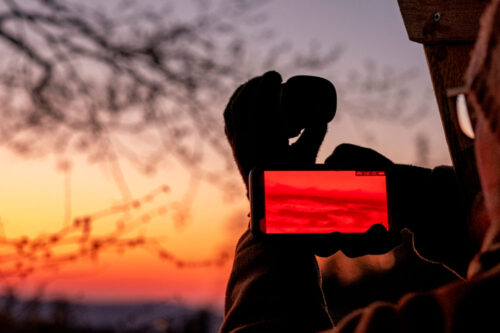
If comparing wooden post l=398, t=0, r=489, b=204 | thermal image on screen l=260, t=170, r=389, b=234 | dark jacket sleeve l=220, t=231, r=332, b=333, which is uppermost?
wooden post l=398, t=0, r=489, b=204

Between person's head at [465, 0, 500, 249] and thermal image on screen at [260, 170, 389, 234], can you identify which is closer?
person's head at [465, 0, 500, 249]

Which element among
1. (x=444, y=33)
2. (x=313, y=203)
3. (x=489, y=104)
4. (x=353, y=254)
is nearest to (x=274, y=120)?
(x=313, y=203)

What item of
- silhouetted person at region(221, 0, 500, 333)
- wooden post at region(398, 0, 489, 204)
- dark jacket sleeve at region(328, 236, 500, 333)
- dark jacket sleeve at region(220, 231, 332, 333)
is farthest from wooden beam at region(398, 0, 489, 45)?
dark jacket sleeve at region(328, 236, 500, 333)

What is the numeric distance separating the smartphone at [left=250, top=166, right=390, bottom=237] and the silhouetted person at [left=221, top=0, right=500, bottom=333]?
3 centimetres

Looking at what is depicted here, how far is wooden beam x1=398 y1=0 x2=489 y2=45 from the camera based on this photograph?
48.1 inches

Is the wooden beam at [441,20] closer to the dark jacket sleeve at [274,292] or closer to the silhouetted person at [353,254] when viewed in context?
the silhouetted person at [353,254]

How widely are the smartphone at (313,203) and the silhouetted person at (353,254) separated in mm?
28

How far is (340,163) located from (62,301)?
104 inches

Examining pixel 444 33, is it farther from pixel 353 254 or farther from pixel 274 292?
pixel 274 292

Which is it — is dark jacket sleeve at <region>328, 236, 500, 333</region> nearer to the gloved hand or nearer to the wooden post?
the gloved hand

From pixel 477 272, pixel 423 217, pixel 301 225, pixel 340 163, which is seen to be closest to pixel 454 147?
pixel 423 217

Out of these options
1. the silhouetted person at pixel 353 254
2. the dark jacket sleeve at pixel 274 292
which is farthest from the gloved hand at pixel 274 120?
the dark jacket sleeve at pixel 274 292

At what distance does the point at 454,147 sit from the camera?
1180 millimetres

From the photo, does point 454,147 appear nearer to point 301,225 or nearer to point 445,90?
point 445,90
